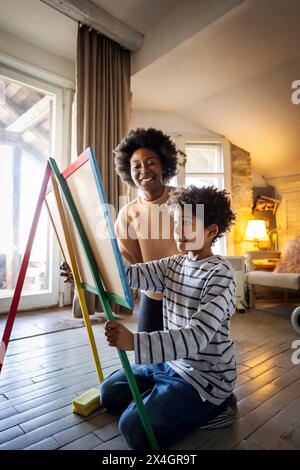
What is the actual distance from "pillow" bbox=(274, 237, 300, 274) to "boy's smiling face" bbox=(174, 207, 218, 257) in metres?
2.62

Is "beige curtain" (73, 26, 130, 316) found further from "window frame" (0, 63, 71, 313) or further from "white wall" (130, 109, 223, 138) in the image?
"white wall" (130, 109, 223, 138)

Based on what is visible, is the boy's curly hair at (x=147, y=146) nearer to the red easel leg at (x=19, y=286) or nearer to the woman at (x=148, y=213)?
the woman at (x=148, y=213)

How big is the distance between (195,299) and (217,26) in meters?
2.50

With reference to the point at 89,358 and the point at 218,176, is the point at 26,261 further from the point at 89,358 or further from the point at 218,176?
the point at 218,176

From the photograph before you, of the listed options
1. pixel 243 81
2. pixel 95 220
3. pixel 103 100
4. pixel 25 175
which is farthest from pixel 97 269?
pixel 243 81

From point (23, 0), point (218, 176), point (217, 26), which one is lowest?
point (218, 176)

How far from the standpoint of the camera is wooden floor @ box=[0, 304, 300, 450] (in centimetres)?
109

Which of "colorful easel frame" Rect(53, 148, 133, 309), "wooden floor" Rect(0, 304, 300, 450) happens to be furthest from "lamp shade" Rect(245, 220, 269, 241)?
"colorful easel frame" Rect(53, 148, 133, 309)

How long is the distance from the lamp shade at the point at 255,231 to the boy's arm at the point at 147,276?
3104mm

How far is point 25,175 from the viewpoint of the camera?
327 cm

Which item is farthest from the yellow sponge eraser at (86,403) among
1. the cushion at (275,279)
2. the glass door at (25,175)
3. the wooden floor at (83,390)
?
the cushion at (275,279)

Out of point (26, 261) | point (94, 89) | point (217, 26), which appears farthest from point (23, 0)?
point (26, 261)

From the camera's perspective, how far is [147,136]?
1.61 meters

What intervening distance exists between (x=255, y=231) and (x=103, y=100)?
2.53 metres
